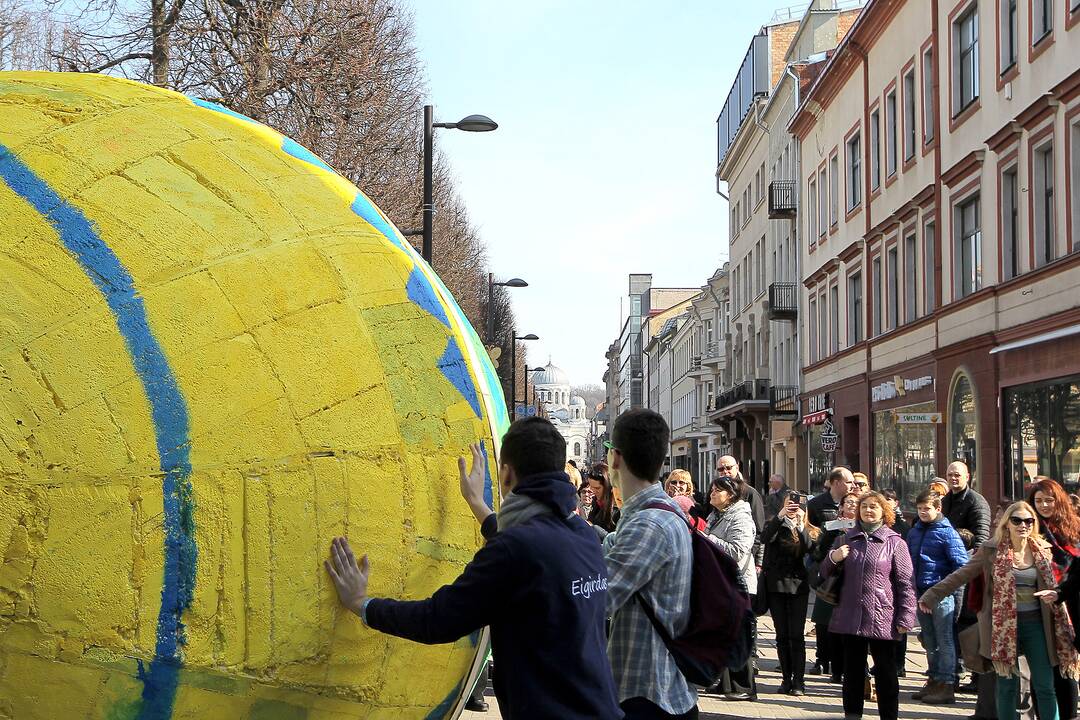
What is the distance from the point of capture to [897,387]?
87.7 ft

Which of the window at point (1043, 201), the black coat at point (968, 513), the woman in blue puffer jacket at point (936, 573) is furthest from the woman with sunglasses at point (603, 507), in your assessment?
the window at point (1043, 201)

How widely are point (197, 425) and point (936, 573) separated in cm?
857

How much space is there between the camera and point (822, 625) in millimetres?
11914

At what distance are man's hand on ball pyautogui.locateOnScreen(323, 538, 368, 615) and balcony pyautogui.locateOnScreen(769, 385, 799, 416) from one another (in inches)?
1467

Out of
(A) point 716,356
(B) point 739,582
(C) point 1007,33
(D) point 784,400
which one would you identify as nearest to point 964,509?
(B) point 739,582

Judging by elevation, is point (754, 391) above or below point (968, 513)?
above

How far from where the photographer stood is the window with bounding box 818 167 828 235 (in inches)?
1373

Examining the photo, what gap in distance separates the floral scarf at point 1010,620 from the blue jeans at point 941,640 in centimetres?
230

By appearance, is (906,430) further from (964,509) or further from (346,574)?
(346,574)

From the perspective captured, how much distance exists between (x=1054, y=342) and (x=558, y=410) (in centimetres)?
17813

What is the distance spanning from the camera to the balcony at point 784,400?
40812mm

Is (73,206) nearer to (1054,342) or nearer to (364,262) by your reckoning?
(364,262)

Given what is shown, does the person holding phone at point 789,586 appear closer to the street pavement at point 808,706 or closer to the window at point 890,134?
the street pavement at point 808,706

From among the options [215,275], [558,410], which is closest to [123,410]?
[215,275]
